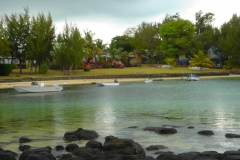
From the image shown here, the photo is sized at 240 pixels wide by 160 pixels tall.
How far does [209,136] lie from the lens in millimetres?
20734

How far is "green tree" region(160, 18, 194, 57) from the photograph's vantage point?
340 ft

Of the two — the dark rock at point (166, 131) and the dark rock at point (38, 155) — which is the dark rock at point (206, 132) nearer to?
the dark rock at point (166, 131)

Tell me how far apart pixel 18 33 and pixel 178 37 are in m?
45.7

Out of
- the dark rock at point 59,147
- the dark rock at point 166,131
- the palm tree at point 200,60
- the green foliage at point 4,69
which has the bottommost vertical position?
the dark rock at point 59,147

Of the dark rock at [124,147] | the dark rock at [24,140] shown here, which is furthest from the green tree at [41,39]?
the dark rock at [124,147]

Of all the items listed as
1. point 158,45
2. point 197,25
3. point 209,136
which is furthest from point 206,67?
point 209,136

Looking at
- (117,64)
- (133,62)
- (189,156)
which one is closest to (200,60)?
(133,62)

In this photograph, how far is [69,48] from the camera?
259ft

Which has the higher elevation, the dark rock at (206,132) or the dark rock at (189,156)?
the dark rock at (189,156)

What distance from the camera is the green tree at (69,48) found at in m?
78.3

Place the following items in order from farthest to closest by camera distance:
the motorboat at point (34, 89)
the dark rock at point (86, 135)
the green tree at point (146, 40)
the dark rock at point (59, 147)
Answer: the green tree at point (146, 40)
the motorboat at point (34, 89)
the dark rock at point (86, 135)
the dark rock at point (59, 147)

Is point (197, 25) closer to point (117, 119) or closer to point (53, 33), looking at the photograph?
point (53, 33)

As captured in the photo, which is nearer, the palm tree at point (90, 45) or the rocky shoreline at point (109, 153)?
the rocky shoreline at point (109, 153)

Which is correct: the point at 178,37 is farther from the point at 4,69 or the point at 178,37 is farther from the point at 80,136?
the point at 80,136
